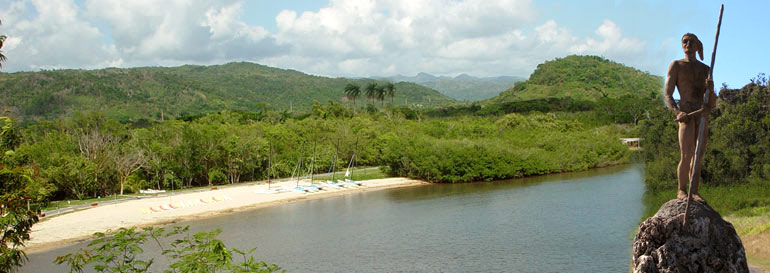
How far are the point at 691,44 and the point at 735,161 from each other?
76.1ft

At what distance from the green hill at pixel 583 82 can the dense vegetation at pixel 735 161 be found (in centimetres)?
9424

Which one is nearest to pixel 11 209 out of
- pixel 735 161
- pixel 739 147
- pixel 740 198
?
pixel 740 198

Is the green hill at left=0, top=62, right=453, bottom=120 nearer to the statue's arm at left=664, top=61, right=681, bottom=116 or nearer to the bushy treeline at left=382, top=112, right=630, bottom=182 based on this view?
the bushy treeline at left=382, top=112, right=630, bottom=182

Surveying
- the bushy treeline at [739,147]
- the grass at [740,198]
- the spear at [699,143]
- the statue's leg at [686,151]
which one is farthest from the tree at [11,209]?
the bushy treeline at [739,147]

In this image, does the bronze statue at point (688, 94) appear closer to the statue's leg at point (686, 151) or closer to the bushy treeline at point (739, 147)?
the statue's leg at point (686, 151)

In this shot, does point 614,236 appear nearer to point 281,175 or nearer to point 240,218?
point 240,218

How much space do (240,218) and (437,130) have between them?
147 feet

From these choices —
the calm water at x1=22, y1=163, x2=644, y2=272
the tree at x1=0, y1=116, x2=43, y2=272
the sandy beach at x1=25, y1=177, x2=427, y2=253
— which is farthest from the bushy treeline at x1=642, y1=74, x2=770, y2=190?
the sandy beach at x1=25, y1=177, x2=427, y2=253

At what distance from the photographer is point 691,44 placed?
10.0 meters

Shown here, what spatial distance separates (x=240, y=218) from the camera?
132ft

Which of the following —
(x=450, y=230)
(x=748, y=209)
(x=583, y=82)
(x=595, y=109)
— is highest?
(x=583, y=82)

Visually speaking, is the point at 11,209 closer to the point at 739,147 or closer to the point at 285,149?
the point at 739,147

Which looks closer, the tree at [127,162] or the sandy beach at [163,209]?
the sandy beach at [163,209]

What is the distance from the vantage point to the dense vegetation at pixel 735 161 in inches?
1036
